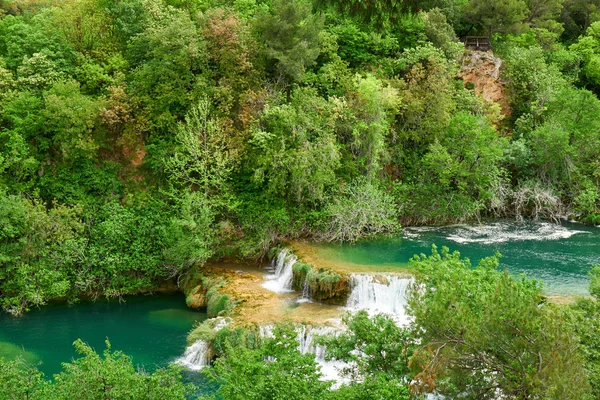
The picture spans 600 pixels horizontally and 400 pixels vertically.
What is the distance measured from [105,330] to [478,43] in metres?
28.5

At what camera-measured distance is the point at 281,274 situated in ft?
90.5

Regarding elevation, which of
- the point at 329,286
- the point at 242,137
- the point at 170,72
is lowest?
the point at 329,286

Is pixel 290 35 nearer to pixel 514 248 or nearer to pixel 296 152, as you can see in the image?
pixel 296 152

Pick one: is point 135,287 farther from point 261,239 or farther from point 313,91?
point 313,91

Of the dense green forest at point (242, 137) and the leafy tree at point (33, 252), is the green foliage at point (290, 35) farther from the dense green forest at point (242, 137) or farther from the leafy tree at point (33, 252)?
the leafy tree at point (33, 252)

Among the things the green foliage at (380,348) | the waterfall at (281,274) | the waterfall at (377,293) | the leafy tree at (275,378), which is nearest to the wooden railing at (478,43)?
the waterfall at (281,274)

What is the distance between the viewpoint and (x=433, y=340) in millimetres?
13031

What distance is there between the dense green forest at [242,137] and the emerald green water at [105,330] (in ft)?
2.38

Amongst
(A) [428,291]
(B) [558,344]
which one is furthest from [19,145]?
(B) [558,344]

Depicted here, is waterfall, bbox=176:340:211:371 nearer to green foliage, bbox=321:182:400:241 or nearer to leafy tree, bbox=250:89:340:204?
leafy tree, bbox=250:89:340:204

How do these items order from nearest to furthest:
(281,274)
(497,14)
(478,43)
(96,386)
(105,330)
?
(96,386) → (105,330) → (281,274) → (497,14) → (478,43)

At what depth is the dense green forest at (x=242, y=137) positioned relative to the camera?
27.1 m

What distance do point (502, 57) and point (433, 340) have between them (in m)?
31.4

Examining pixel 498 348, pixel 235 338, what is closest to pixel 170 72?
pixel 235 338
